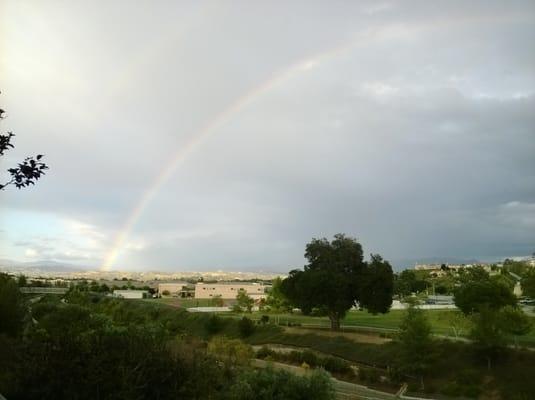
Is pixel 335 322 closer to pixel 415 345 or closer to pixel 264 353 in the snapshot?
pixel 264 353

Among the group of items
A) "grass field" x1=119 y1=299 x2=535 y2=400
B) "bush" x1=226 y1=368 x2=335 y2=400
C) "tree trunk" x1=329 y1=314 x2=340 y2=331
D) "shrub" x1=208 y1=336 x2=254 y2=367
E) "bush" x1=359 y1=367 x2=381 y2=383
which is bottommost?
"bush" x1=359 y1=367 x2=381 y2=383

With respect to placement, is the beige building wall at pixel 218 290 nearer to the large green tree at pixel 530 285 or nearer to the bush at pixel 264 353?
the bush at pixel 264 353

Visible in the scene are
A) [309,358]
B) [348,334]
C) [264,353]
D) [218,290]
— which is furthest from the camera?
[218,290]

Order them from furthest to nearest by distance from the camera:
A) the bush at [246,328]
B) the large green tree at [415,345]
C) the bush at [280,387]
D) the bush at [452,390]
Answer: the bush at [246,328] < the large green tree at [415,345] < the bush at [452,390] < the bush at [280,387]

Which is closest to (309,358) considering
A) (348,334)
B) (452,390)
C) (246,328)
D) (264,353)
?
(264,353)

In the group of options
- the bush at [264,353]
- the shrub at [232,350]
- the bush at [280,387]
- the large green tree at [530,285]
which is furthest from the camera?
the large green tree at [530,285]

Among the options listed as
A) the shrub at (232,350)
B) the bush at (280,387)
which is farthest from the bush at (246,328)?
the bush at (280,387)

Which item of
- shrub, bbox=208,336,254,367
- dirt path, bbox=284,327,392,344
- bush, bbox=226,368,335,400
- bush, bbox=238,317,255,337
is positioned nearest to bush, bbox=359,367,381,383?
dirt path, bbox=284,327,392,344

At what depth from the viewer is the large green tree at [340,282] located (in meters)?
63.1

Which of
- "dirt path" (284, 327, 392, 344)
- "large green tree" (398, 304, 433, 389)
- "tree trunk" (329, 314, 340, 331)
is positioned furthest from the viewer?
"tree trunk" (329, 314, 340, 331)

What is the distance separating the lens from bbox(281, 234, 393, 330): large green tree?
6312 centimetres

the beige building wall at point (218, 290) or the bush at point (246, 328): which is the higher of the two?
the beige building wall at point (218, 290)

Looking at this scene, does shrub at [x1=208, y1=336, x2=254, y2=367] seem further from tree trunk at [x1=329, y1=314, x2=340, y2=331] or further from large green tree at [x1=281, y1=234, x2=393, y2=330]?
tree trunk at [x1=329, y1=314, x2=340, y2=331]

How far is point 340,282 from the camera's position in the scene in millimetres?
63312
